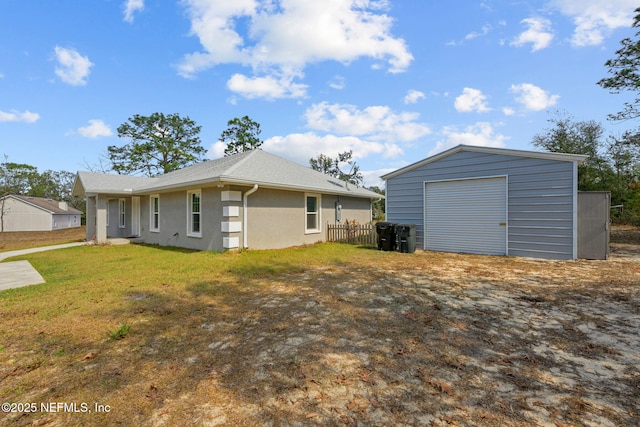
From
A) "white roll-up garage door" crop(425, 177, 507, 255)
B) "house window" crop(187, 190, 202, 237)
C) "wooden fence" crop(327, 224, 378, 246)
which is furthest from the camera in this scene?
Answer: "wooden fence" crop(327, 224, 378, 246)

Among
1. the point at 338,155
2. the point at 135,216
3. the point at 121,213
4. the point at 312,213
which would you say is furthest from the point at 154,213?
the point at 338,155

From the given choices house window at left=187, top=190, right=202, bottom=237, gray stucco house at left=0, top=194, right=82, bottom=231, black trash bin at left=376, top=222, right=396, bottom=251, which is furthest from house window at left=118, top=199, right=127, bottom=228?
gray stucco house at left=0, top=194, right=82, bottom=231

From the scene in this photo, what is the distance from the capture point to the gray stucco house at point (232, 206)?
10.1 m

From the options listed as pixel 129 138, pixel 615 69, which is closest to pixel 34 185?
pixel 129 138

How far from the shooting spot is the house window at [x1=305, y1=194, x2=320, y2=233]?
1287cm

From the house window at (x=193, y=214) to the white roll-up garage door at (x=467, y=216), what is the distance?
9.25m

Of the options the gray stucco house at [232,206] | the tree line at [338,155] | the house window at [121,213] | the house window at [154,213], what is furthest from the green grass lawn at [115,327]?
the tree line at [338,155]

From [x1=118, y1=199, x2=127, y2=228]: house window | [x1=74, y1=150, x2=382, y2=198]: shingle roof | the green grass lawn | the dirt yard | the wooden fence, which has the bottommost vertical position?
the green grass lawn

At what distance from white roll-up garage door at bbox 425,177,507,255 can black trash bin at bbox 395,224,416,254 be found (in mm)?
1077

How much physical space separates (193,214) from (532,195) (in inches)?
487

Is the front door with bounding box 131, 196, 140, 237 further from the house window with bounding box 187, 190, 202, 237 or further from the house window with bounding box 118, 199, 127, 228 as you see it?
the house window with bounding box 187, 190, 202, 237

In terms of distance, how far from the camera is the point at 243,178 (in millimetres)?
9781

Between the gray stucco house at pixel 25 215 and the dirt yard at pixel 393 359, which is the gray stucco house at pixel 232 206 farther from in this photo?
the gray stucco house at pixel 25 215

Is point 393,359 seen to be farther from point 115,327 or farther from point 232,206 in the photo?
point 232,206
